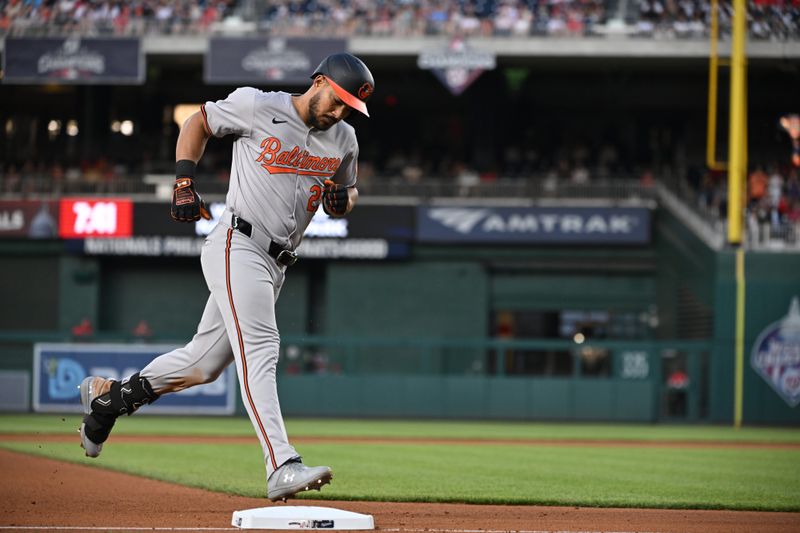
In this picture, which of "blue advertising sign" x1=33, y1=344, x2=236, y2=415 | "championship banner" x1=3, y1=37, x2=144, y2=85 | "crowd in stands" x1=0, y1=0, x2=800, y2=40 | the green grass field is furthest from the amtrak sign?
"championship banner" x1=3, y1=37, x2=144, y2=85

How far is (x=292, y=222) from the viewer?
642cm

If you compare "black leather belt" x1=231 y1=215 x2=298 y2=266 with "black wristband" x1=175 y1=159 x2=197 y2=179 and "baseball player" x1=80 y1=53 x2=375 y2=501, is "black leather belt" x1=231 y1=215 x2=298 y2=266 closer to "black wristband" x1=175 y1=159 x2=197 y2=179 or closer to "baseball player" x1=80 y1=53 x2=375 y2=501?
"baseball player" x1=80 y1=53 x2=375 y2=501

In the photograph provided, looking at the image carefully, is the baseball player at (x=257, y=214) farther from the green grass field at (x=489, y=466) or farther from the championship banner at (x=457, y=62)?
the championship banner at (x=457, y=62)

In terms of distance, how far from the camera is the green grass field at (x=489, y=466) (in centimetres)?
892

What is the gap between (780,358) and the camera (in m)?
25.4

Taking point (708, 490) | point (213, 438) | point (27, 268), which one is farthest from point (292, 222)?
point (27, 268)

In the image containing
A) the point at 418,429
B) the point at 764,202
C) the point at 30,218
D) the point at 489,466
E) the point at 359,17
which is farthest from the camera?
the point at 359,17

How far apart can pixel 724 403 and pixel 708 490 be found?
16246 millimetres

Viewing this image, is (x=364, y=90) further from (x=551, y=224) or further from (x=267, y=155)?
(x=551, y=224)

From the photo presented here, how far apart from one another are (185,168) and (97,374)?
18.1 metres

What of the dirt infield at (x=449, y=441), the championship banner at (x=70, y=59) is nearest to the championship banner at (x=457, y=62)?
the championship banner at (x=70, y=59)

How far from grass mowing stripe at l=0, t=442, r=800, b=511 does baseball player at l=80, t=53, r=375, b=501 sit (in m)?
2.26

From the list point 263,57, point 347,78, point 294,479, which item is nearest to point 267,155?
point 347,78

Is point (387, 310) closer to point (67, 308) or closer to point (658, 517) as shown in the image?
point (67, 308)
